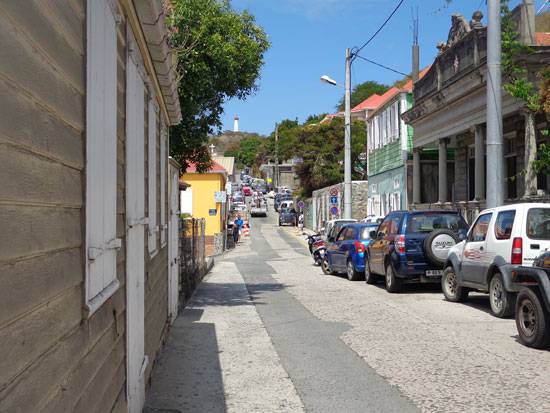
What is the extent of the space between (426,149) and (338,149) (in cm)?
3145

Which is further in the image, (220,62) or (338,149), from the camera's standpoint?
(338,149)

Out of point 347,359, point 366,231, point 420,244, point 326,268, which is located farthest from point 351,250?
point 347,359

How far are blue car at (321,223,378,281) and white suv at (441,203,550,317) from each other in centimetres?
627

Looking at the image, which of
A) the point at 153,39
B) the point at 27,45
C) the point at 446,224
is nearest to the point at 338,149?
the point at 446,224

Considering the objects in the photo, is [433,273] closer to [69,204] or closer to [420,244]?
[420,244]

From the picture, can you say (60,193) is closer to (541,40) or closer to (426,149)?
(541,40)

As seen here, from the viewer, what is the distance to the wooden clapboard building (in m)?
1.88

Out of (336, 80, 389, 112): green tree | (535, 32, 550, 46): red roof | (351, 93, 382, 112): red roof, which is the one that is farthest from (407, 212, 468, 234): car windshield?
(336, 80, 389, 112): green tree

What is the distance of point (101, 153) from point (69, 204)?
826 mm

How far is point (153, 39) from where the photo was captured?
602 cm

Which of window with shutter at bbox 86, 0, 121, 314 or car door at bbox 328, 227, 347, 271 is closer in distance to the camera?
window with shutter at bbox 86, 0, 121, 314

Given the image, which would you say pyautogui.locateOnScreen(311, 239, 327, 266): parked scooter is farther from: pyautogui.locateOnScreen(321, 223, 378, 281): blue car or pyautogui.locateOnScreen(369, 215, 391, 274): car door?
pyautogui.locateOnScreen(369, 215, 391, 274): car door

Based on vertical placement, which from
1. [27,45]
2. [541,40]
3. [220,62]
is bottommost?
[27,45]

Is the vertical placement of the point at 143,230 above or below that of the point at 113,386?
above
